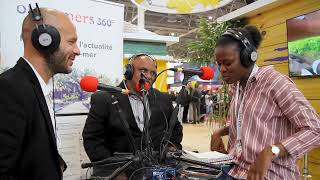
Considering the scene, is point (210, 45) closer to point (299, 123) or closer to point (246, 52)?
point (246, 52)

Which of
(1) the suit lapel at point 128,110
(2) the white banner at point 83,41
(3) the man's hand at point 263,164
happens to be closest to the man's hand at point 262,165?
(3) the man's hand at point 263,164

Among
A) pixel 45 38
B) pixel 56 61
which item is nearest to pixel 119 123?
pixel 56 61

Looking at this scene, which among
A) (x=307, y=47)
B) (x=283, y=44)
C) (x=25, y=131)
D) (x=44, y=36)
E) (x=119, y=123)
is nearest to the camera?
(x=25, y=131)

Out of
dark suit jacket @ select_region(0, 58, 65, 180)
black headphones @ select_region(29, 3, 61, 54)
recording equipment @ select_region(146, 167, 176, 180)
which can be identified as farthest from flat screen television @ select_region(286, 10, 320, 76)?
dark suit jacket @ select_region(0, 58, 65, 180)

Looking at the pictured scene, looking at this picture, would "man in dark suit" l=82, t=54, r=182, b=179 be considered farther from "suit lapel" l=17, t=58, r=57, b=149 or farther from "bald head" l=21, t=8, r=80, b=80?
"suit lapel" l=17, t=58, r=57, b=149

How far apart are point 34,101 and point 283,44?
11.5ft

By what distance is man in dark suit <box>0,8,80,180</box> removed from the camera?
3.20 feet

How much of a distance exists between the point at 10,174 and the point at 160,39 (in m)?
6.80

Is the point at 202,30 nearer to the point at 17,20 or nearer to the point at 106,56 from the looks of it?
the point at 106,56

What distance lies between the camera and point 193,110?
11031 mm

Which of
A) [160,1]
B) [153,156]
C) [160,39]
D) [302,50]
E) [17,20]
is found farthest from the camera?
[160,39]

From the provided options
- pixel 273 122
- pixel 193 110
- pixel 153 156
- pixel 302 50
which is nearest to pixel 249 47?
pixel 273 122

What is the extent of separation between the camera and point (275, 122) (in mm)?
1382

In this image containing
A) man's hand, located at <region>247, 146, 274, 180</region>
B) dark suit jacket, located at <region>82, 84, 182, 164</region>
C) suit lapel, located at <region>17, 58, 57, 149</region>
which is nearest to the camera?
suit lapel, located at <region>17, 58, 57, 149</region>
